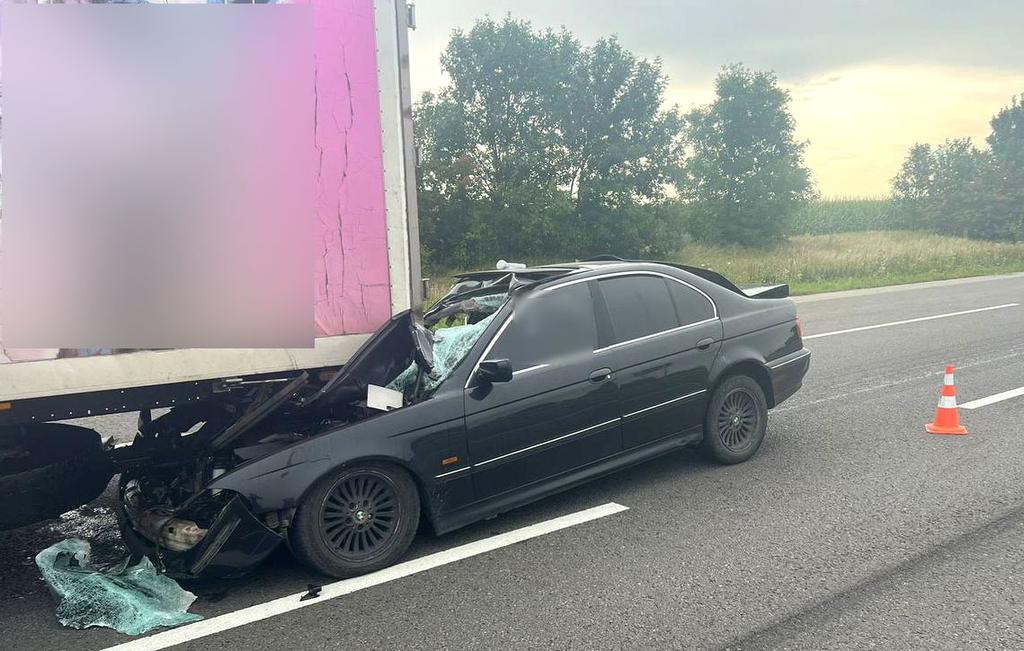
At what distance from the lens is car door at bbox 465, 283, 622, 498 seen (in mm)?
4172

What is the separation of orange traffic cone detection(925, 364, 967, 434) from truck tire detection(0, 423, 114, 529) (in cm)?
608

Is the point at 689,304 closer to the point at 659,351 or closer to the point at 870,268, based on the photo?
the point at 659,351

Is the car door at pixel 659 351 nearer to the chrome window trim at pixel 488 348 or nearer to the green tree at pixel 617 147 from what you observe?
the chrome window trim at pixel 488 348

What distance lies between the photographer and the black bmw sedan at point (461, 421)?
12.1ft

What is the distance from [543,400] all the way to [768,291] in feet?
8.37

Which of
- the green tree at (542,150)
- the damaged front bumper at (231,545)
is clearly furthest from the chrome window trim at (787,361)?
the green tree at (542,150)

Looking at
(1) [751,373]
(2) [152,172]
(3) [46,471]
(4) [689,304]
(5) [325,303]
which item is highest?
(2) [152,172]

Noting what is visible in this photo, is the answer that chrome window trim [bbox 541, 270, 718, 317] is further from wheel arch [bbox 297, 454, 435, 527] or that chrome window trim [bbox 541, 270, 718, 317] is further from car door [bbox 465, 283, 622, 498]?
wheel arch [bbox 297, 454, 435, 527]

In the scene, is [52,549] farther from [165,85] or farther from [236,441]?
[165,85]

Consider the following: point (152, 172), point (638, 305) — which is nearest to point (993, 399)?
point (638, 305)

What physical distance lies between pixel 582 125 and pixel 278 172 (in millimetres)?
36197

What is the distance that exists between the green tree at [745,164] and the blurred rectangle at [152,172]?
4387cm

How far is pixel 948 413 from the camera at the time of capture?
5.97 m

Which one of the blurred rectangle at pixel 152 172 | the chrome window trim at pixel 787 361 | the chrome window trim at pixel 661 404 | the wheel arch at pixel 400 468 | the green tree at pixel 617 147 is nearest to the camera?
the blurred rectangle at pixel 152 172
